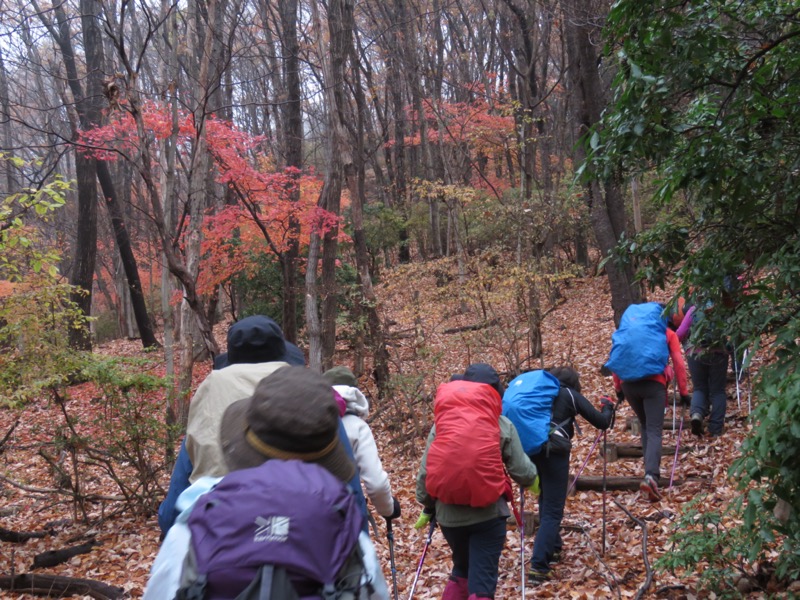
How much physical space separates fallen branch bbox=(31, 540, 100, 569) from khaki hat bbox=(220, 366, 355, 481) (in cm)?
604

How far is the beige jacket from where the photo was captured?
2.45 meters

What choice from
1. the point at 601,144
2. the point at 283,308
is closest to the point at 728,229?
the point at 601,144

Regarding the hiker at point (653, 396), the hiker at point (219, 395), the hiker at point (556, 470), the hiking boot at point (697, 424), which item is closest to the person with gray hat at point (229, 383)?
the hiker at point (219, 395)

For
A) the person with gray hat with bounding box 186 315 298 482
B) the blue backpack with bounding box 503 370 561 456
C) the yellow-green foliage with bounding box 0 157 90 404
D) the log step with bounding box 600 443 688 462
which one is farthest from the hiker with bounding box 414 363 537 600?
the yellow-green foliage with bounding box 0 157 90 404

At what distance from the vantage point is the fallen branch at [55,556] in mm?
6738

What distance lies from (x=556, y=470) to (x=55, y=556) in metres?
5.53

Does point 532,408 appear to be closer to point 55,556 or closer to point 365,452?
point 365,452

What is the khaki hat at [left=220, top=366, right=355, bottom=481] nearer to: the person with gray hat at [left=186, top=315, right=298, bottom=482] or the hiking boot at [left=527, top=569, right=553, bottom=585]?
the person with gray hat at [left=186, top=315, right=298, bottom=482]

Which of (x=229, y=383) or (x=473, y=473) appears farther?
(x=473, y=473)

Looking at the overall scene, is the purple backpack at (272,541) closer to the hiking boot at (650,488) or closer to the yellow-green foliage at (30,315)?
the hiking boot at (650,488)

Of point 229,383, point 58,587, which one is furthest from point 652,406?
point 58,587

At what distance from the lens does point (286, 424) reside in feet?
6.63

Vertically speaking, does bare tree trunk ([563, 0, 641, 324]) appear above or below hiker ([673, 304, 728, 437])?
above

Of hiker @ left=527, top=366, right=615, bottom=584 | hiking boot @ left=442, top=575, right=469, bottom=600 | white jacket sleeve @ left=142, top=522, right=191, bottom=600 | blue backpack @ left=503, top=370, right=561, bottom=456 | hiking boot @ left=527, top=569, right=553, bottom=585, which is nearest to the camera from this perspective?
white jacket sleeve @ left=142, top=522, right=191, bottom=600
